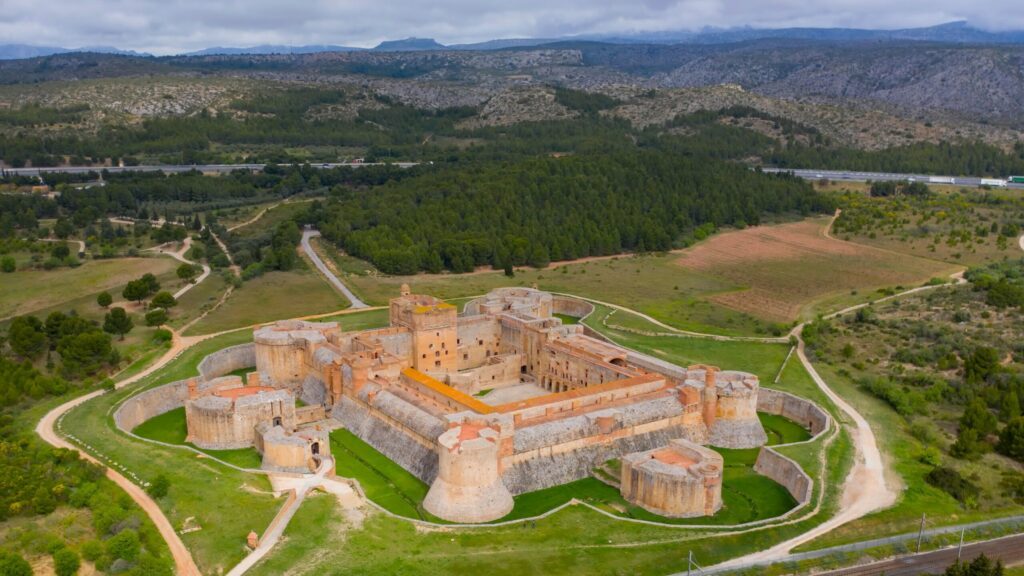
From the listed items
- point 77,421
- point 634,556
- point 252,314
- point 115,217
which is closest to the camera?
point 634,556

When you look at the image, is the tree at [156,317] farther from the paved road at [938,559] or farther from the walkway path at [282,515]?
the paved road at [938,559]

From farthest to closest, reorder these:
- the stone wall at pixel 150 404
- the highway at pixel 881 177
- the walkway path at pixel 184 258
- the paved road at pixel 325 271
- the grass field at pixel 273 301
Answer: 1. the highway at pixel 881 177
2. the walkway path at pixel 184 258
3. the paved road at pixel 325 271
4. the grass field at pixel 273 301
5. the stone wall at pixel 150 404

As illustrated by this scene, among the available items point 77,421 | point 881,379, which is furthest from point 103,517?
point 881,379

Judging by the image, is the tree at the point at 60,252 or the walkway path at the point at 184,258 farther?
the tree at the point at 60,252

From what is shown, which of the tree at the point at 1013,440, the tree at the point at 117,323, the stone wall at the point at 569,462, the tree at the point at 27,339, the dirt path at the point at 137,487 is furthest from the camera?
the tree at the point at 117,323

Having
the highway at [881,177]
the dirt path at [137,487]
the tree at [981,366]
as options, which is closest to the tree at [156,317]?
the dirt path at [137,487]

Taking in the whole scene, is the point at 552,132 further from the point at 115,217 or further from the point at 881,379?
the point at 881,379

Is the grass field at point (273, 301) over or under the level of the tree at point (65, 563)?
under

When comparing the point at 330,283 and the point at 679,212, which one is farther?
the point at 679,212
